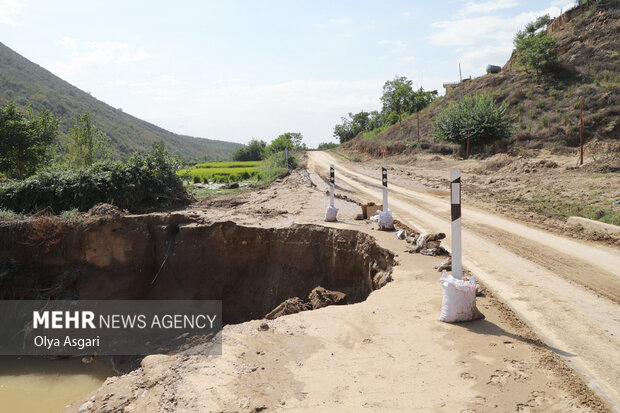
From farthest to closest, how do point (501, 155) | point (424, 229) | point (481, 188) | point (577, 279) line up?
1. point (501, 155)
2. point (481, 188)
3. point (424, 229)
4. point (577, 279)

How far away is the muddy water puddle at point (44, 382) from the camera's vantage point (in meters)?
7.67

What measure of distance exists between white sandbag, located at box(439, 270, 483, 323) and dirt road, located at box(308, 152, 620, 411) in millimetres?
779

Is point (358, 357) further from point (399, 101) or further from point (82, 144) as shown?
point (399, 101)

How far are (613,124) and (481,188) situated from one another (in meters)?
15.1

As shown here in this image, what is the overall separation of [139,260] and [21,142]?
14128mm

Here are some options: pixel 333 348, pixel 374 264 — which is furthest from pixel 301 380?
pixel 374 264

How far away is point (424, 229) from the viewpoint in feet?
35.1

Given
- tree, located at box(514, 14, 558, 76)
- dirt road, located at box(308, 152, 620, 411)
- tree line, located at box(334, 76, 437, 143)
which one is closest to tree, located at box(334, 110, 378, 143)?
tree line, located at box(334, 76, 437, 143)

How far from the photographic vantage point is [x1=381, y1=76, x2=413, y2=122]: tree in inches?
2290

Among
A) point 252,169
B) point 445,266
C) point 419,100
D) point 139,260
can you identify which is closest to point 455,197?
point 445,266

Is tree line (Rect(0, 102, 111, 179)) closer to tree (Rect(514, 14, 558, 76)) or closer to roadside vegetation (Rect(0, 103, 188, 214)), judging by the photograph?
roadside vegetation (Rect(0, 103, 188, 214))

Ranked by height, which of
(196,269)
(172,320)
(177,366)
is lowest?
(172,320)

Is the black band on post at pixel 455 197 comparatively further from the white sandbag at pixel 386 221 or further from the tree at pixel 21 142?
the tree at pixel 21 142

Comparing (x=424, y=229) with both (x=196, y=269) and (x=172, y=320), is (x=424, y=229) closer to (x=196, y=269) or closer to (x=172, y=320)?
(x=196, y=269)
